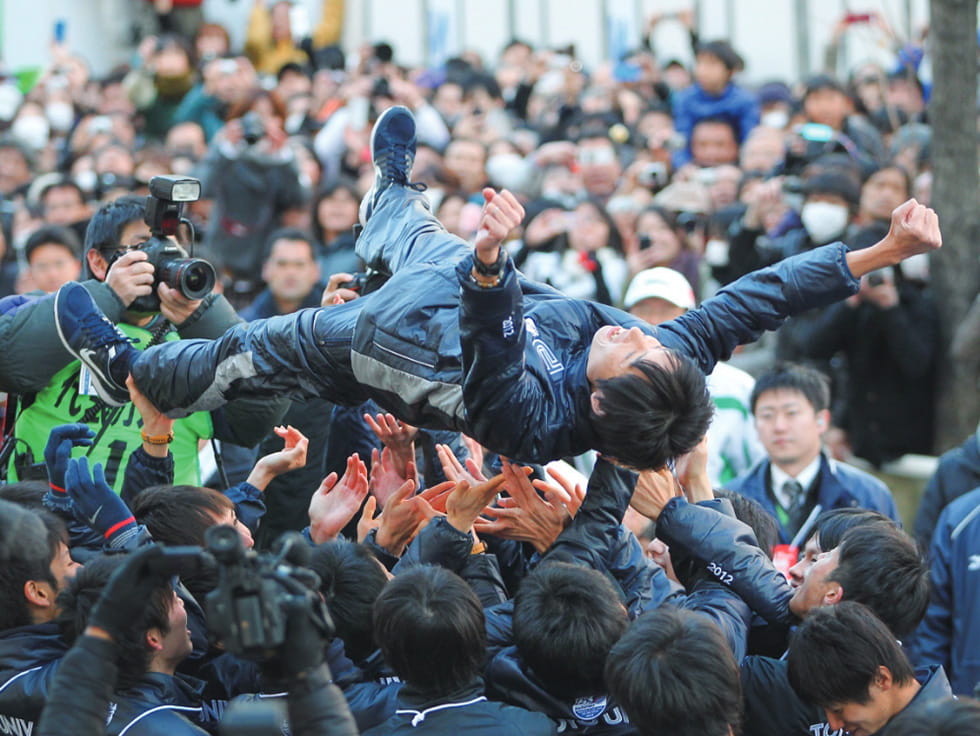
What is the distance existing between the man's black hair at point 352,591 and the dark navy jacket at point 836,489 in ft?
6.98

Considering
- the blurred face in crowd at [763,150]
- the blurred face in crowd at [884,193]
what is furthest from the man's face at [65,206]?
the blurred face in crowd at [884,193]

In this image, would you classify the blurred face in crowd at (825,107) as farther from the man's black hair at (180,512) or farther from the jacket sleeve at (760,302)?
the man's black hair at (180,512)

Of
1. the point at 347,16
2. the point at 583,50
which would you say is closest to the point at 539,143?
the point at 583,50

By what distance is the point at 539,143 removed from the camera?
1080 cm

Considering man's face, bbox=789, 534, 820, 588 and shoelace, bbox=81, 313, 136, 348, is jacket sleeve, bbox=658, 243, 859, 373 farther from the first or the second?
shoelace, bbox=81, 313, 136, 348

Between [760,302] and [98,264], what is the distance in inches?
89.0

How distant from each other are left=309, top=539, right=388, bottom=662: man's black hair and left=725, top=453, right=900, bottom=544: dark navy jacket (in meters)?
2.13

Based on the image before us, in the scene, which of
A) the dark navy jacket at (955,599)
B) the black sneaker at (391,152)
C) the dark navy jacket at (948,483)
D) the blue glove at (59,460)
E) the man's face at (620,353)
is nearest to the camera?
the man's face at (620,353)

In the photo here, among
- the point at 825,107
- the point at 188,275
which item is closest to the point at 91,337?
the point at 188,275

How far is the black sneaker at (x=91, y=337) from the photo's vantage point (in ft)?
14.2

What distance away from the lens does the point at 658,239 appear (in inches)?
285

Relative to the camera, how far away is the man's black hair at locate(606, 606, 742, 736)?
3039mm

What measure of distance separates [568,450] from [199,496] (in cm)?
101

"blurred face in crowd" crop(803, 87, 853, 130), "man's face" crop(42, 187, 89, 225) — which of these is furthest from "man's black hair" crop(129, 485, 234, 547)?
"blurred face in crowd" crop(803, 87, 853, 130)
